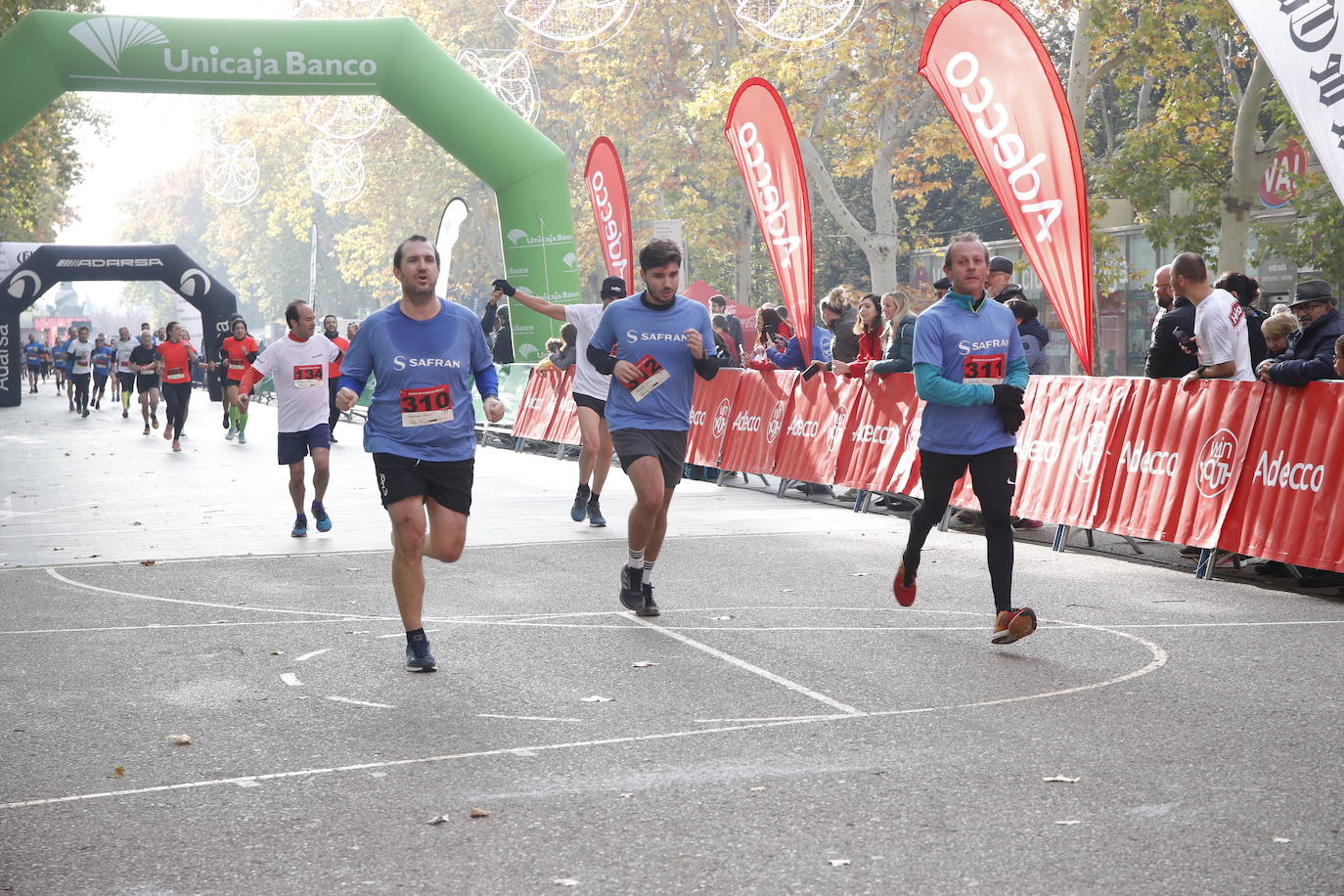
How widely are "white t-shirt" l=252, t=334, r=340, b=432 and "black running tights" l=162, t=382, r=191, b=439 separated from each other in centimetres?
1162

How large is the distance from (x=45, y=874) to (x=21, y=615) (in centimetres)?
491

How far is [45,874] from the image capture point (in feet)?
14.0

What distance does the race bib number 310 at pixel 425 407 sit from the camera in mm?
7172

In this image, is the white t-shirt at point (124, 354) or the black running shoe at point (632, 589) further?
the white t-shirt at point (124, 354)

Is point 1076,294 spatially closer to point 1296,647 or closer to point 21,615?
point 1296,647

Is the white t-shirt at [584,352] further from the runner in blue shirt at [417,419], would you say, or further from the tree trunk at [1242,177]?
the tree trunk at [1242,177]

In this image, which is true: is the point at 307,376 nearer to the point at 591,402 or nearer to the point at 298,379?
the point at 298,379

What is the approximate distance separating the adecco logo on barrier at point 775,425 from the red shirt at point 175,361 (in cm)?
1239

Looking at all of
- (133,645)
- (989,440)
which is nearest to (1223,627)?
(989,440)

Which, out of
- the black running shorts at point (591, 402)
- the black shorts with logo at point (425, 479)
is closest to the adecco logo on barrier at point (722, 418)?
the black running shorts at point (591, 402)

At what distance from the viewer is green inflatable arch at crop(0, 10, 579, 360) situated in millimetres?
20438

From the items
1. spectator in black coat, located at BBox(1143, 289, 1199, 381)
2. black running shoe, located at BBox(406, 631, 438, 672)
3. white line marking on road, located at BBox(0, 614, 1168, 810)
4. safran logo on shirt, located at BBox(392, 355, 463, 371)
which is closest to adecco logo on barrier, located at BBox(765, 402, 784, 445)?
spectator in black coat, located at BBox(1143, 289, 1199, 381)

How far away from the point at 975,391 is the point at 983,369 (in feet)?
0.76

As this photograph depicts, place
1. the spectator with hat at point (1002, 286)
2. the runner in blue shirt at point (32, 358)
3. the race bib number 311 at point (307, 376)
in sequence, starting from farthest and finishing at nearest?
the runner in blue shirt at point (32, 358) → the race bib number 311 at point (307, 376) → the spectator with hat at point (1002, 286)
